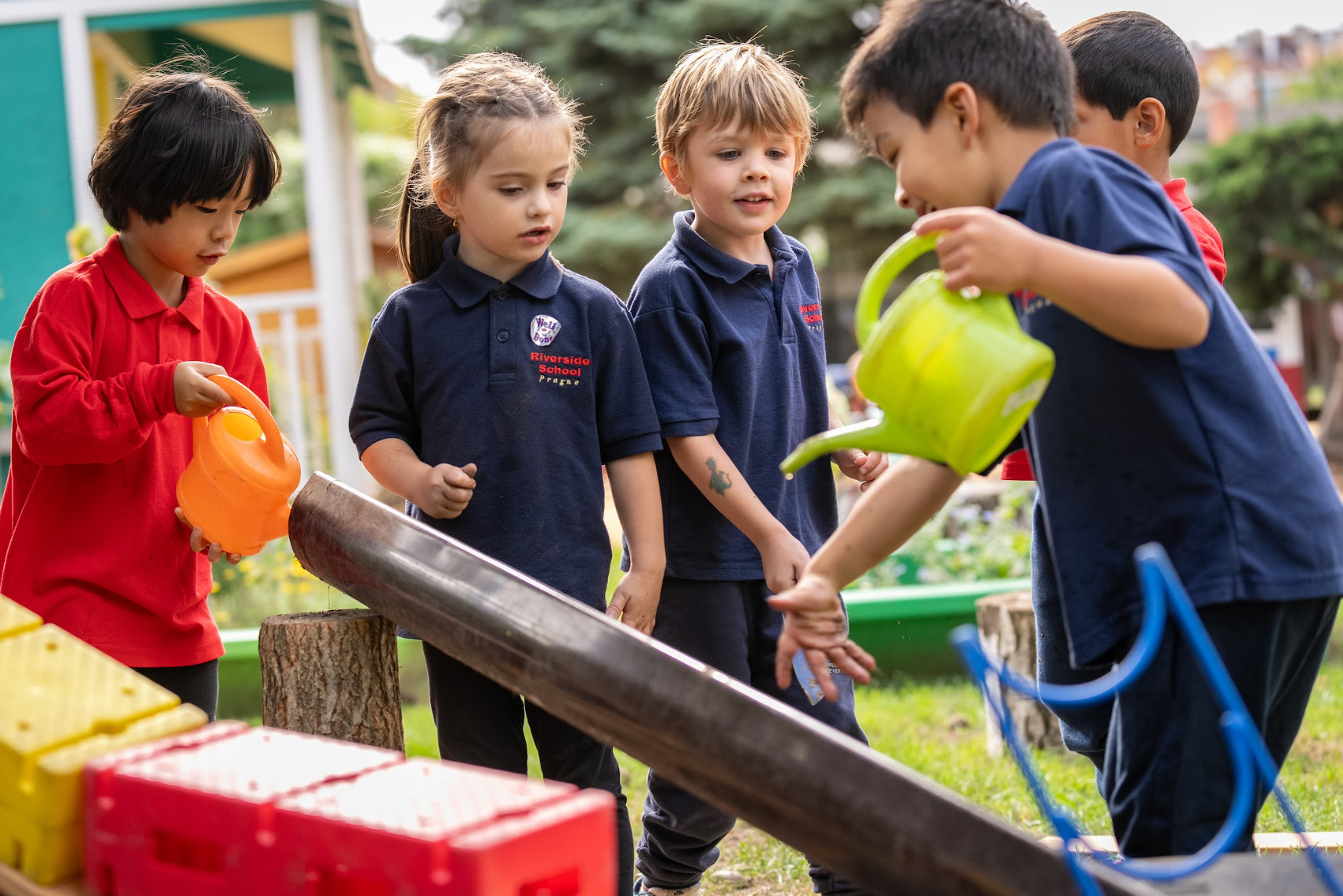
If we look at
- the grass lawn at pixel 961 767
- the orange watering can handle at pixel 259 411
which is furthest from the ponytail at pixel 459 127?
the grass lawn at pixel 961 767

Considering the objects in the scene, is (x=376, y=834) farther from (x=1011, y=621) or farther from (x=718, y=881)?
(x=1011, y=621)

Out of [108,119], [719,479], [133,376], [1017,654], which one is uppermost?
[108,119]

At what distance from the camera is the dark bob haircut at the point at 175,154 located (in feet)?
8.07

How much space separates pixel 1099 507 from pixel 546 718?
3.82 feet

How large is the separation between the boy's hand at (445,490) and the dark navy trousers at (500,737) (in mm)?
289

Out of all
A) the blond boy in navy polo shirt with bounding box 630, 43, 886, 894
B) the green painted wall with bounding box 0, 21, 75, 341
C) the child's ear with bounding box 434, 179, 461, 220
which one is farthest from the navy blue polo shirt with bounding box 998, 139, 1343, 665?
the green painted wall with bounding box 0, 21, 75, 341

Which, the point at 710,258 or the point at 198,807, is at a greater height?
the point at 710,258

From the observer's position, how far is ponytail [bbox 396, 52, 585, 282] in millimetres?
2441

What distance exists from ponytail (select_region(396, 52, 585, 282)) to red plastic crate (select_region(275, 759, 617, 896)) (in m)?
1.30

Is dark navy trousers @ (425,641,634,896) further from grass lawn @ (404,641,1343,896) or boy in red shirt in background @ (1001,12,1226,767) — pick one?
boy in red shirt in background @ (1001,12,1226,767)

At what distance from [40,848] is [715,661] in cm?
127

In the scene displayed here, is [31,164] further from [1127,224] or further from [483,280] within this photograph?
[1127,224]

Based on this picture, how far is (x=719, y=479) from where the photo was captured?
8.16 ft

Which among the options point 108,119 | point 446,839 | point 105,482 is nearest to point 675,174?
point 105,482
